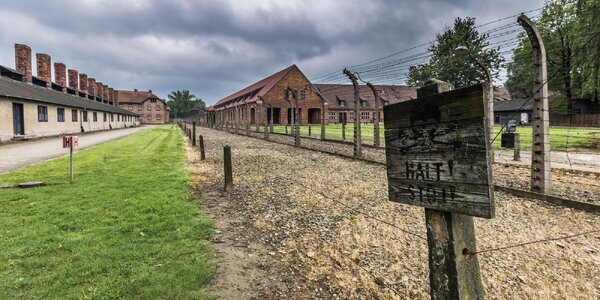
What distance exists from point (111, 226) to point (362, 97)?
64.1 metres

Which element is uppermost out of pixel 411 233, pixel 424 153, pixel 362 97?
pixel 362 97

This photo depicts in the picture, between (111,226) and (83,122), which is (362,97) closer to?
(83,122)

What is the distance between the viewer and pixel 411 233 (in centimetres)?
461

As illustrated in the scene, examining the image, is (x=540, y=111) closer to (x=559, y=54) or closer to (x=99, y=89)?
(x=559, y=54)

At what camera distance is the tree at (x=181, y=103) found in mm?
132250

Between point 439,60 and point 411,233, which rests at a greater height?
point 439,60

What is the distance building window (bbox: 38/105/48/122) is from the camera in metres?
25.0

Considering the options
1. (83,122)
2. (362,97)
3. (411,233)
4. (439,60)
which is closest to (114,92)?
(83,122)

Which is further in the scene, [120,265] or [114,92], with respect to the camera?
[114,92]

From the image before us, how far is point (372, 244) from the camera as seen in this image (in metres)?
4.46

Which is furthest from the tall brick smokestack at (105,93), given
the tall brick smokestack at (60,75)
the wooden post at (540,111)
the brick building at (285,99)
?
the wooden post at (540,111)

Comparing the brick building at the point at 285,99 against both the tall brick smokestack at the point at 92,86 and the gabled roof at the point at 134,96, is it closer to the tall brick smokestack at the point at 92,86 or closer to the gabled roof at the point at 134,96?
the tall brick smokestack at the point at 92,86

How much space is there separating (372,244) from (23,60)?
126ft

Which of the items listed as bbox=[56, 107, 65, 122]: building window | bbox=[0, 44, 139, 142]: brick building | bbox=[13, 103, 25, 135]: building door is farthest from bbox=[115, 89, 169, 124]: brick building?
bbox=[13, 103, 25, 135]: building door
